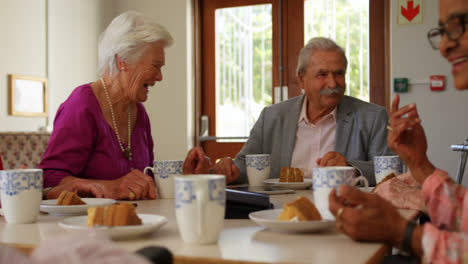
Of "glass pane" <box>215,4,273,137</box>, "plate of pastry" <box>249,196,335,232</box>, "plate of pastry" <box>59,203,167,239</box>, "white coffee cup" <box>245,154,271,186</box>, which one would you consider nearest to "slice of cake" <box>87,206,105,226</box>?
"plate of pastry" <box>59,203,167,239</box>

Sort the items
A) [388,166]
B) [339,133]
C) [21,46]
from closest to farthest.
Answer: [388,166], [339,133], [21,46]

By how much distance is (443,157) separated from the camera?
3.98 metres

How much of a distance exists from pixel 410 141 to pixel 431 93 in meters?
2.90

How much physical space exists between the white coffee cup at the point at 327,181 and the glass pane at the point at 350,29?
340cm

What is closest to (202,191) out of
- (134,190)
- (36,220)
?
(36,220)

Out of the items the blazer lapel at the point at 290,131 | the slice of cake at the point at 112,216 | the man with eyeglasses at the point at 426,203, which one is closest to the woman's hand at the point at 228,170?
the blazer lapel at the point at 290,131

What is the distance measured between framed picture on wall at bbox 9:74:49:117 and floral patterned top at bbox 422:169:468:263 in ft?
11.5

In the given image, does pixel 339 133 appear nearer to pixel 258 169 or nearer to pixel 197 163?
pixel 258 169

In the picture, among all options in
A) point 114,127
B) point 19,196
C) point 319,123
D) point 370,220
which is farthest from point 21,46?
point 370,220

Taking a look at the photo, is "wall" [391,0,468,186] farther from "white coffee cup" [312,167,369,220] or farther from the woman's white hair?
"white coffee cup" [312,167,369,220]

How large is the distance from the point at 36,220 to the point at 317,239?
2.28 ft

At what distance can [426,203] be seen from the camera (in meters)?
1.16

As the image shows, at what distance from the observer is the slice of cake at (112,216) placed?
1.00m

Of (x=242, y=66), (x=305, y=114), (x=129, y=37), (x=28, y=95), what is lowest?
(x=305, y=114)
